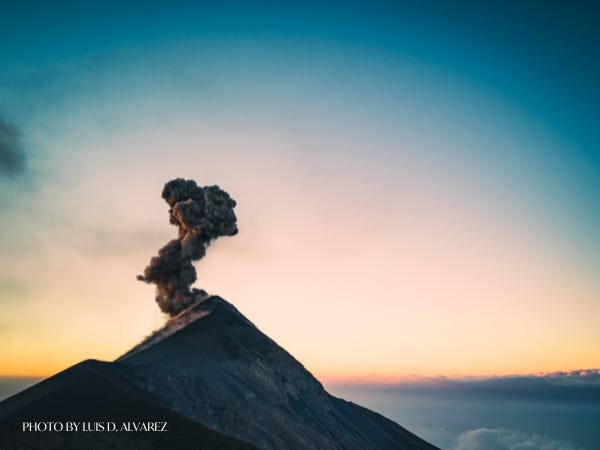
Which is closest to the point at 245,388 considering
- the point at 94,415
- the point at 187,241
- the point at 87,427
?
the point at 94,415

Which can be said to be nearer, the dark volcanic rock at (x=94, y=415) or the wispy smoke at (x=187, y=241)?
the dark volcanic rock at (x=94, y=415)

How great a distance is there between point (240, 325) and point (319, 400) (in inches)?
653

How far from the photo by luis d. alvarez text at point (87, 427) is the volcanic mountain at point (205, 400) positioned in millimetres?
625

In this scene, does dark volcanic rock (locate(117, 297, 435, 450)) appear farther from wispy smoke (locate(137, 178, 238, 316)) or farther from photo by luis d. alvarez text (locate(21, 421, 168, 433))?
photo by luis d. alvarez text (locate(21, 421, 168, 433))

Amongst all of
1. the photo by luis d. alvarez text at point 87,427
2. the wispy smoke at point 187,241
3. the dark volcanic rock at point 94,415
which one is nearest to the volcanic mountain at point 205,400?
the dark volcanic rock at point 94,415

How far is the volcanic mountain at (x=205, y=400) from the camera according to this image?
5038 centimetres

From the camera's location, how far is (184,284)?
3664 inches

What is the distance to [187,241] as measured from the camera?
301 ft

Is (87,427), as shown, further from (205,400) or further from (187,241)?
(187,241)

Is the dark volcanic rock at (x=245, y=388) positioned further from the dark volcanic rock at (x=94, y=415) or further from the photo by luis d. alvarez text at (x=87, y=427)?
the photo by luis d. alvarez text at (x=87, y=427)

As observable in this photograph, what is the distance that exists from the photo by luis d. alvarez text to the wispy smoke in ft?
139

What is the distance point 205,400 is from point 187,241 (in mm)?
33775

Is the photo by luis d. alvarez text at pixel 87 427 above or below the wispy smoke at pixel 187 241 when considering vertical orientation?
below

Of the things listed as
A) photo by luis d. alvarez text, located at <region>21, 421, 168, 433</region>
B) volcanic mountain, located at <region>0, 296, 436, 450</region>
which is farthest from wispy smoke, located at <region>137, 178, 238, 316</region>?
photo by luis d. alvarez text, located at <region>21, 421, 168, 433</region>
